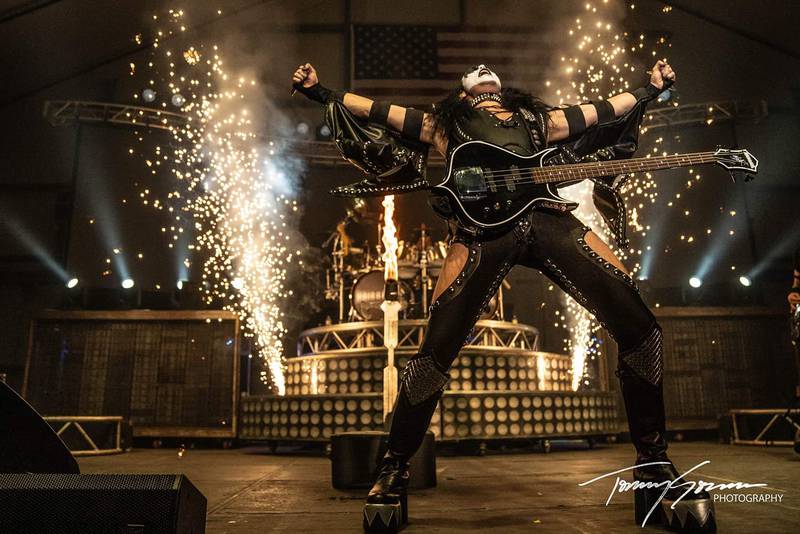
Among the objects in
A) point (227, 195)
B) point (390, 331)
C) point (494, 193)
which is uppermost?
point (227, 195)

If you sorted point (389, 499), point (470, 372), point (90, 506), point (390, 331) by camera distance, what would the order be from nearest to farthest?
point (90, 506) < point (389, 499) < point (390, 331) < point (470, 372)

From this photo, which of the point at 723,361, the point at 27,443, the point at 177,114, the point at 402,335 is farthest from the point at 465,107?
the point at 177,114

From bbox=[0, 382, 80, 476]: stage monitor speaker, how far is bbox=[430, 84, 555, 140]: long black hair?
1781 mm

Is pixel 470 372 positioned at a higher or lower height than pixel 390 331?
lower

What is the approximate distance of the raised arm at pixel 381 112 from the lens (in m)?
2.38

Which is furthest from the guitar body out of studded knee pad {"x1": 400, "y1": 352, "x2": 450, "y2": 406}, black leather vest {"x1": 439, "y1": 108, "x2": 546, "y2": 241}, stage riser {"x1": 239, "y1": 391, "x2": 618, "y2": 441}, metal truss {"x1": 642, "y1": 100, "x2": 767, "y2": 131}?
metal truss {"x1": 642, "y1": 100, "x2": 767, "y2": 131}

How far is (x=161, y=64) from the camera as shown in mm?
11086

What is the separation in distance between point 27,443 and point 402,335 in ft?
20.0

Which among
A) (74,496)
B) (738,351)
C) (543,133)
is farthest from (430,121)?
(738,351)

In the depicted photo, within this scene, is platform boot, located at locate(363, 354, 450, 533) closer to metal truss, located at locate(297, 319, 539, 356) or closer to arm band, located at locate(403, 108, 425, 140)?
arm band, located at locate(403, 108, 425, 140)

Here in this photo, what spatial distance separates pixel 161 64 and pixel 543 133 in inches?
427

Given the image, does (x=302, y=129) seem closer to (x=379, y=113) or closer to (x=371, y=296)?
(x=371, y=296)

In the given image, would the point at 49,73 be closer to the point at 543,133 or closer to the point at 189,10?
the point at 189,10

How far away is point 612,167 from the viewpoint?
7.39 feet
